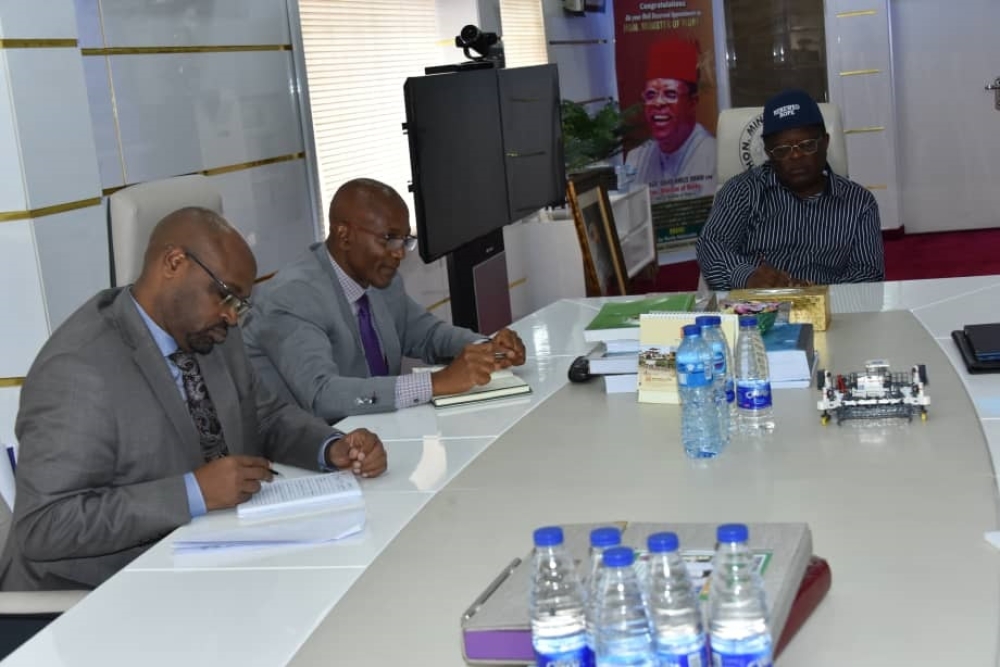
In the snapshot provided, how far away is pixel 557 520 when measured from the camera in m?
1.98

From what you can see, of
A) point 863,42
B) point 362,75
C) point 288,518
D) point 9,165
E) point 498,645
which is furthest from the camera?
point 863,42

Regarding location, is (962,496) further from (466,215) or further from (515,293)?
(515,293)

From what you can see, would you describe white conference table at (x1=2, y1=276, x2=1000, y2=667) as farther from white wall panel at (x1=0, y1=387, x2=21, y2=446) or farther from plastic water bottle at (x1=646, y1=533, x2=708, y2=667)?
white wall panel at (x1=0, y1=387, x2=21, y2=446)

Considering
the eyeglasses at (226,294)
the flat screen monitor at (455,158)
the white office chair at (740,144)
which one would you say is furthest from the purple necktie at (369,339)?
the white office chair at (740,144)

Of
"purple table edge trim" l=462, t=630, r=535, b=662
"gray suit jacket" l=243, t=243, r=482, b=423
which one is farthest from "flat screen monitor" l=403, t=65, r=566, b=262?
"purple table edge trim" l=462, t=630, r=535, b=662

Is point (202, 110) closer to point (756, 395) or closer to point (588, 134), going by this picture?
point (756, 395)

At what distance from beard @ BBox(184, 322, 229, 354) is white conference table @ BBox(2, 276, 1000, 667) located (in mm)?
344

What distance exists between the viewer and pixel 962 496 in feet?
6.32

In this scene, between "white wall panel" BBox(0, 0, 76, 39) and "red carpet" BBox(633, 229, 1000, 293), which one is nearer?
"white wall panel" BBox(0, 0, 76, 39)

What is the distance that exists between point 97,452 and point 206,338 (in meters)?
0.30

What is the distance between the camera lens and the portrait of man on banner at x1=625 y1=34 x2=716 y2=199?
345 inches

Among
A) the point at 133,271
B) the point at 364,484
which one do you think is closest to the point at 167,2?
the point at 133,271

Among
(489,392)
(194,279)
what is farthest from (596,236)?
(194,279)

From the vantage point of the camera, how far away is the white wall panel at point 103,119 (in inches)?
146
